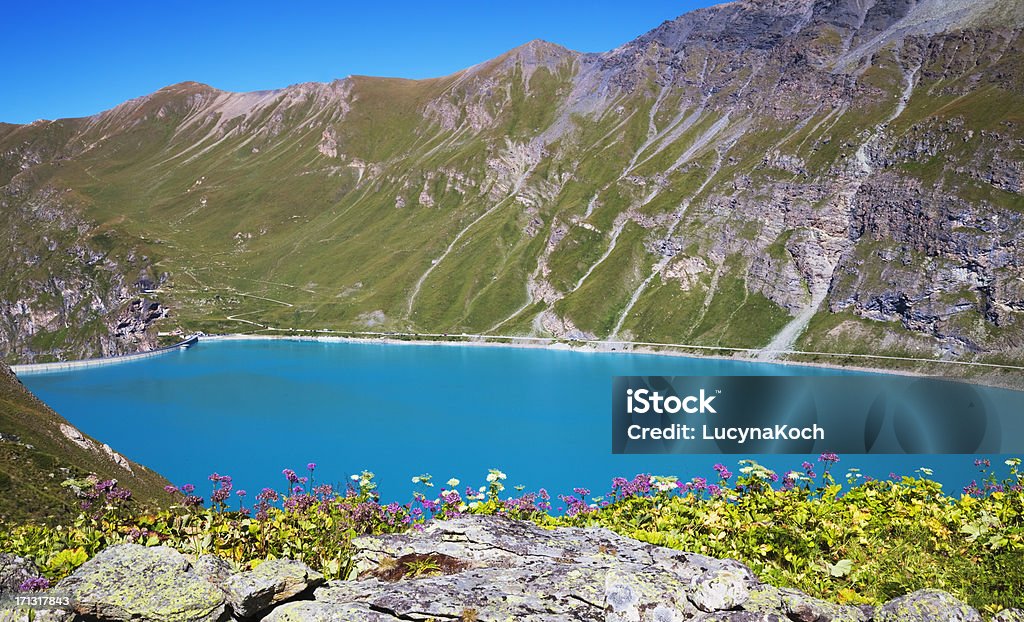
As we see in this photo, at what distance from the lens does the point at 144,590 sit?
6.98 m

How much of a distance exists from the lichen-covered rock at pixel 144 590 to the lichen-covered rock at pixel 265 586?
0.18m

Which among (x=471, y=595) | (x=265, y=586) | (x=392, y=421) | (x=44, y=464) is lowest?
(x=392, y=421)

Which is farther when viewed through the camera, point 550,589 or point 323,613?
point 550,589

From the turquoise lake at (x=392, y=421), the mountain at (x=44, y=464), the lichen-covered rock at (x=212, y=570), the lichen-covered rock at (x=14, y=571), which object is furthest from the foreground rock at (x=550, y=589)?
the turquoise lake at (x=392, y=421)

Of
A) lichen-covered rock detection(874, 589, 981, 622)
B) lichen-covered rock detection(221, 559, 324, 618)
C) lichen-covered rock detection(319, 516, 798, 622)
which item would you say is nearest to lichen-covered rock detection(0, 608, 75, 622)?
lichen-covered rock detection(221, 559, 324, 618)

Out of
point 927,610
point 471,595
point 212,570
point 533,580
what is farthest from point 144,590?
point 927,610

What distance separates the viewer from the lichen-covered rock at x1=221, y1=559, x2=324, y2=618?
6797 mm

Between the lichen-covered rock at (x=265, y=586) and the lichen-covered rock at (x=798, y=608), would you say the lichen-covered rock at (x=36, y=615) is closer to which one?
the lichen-covered rock at (x=265, y=586)

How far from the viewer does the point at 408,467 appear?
82.2 metres

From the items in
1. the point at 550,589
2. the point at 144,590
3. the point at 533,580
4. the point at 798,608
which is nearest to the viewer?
the point at 798,608

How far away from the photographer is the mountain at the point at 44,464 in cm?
2098

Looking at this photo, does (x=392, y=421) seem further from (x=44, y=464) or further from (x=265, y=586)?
(x=265, y=586)

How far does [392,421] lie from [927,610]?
4316 inches

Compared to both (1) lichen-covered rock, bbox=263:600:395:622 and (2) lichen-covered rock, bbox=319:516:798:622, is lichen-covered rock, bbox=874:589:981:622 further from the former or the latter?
(1) lichen-covered rock, bbox=263:600:395:622
